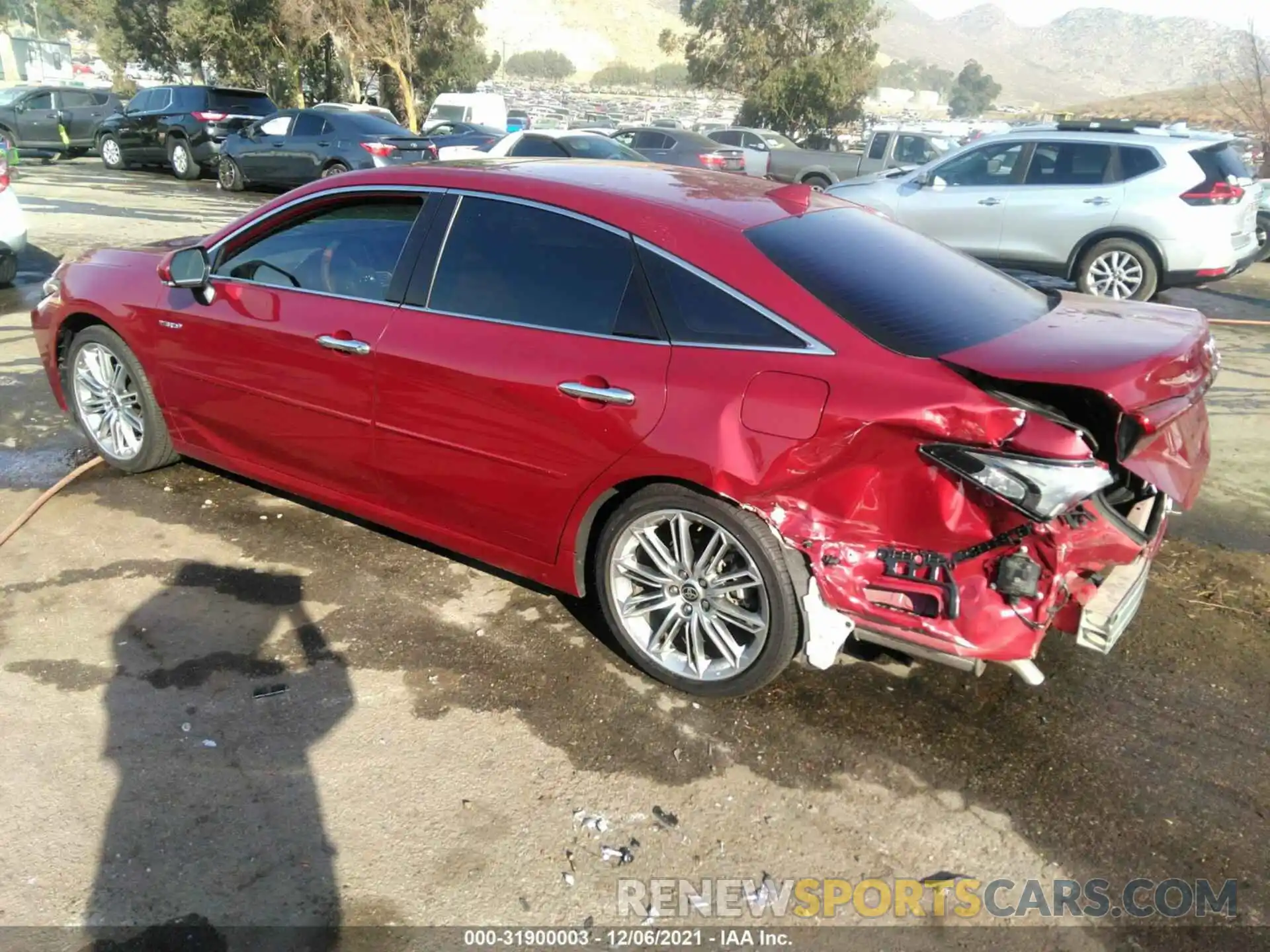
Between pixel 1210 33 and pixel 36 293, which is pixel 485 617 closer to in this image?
pixel 36 293

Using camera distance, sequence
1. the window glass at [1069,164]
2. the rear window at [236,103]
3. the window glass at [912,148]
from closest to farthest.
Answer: the window glass at [1069,164]
the window glass at [912,148]
the rear window at [236,103]

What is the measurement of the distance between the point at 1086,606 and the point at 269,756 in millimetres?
2523

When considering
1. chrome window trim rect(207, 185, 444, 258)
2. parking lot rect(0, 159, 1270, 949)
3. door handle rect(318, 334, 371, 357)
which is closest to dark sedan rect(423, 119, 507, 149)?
chrome window trim rect(207, 185, 444, 258)

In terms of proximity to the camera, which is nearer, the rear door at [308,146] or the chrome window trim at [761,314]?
the chrome window trim at [761,314]

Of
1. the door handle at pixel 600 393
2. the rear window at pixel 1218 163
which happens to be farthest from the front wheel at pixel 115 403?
the rear window at pixel 1218 163

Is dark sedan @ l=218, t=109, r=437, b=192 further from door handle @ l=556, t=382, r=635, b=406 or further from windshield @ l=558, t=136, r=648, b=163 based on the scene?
door handle @ l=556, t=382, r=635, b=406

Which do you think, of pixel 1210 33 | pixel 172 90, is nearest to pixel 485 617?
pixel 172 90

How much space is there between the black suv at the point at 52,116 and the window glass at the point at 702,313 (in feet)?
77.8

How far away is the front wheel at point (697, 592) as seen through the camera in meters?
3.11

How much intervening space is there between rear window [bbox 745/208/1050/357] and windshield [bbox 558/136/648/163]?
1142 centimetres

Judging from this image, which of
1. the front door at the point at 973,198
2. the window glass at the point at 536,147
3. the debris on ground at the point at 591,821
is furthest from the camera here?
the window glass at the point at 536,147

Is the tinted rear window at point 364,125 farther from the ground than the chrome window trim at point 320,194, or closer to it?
closer to it

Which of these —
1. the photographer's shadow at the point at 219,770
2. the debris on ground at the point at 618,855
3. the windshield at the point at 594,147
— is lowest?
the photographer's shadow at the point at 219,770

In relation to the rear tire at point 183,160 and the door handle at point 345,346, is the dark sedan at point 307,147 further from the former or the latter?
the door handle at point 345,346
